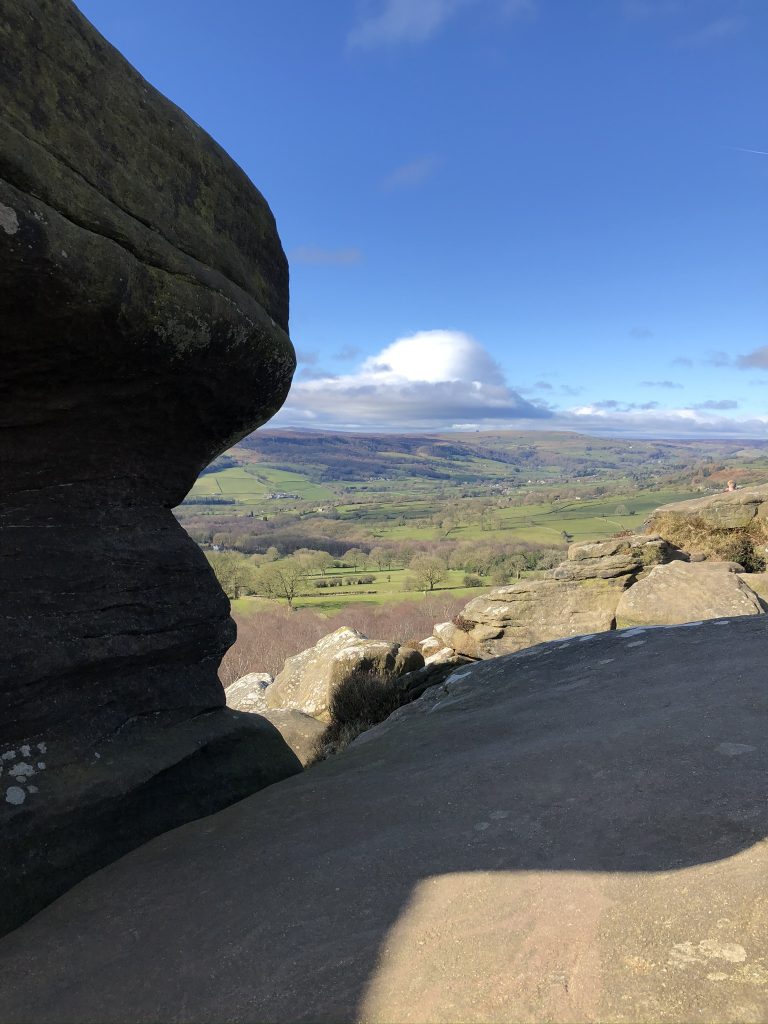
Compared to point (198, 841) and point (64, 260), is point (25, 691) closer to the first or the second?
point (198, 841)

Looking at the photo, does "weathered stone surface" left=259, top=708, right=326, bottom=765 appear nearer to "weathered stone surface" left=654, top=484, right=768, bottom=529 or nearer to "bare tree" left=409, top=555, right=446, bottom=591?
"weathered stone surface" left=654, top=484, right=768, bottom=529

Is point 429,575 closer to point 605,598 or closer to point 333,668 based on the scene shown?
point 605,598

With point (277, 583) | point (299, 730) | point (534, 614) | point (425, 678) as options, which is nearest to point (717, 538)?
point (534, 614)

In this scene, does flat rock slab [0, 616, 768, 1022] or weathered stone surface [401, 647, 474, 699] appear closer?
flat rock slab [0, 616, 768, 1022]

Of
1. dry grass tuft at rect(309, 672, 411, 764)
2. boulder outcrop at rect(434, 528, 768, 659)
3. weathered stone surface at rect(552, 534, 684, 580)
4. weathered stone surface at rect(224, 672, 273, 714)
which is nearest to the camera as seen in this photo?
dry grass tuft at rect(309, 672, 411, 764)

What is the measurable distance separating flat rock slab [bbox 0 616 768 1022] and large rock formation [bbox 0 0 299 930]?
71 cm

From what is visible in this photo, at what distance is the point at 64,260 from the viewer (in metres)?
4.95

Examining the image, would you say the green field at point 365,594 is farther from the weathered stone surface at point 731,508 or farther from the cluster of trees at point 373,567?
the weathered stone surface at point 731,508

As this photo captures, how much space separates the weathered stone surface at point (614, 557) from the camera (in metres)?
18.5

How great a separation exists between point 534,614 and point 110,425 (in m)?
13.8

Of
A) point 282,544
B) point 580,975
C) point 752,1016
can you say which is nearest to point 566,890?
point 580,975

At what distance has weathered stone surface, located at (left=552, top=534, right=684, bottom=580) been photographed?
730 inches

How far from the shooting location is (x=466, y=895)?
3.86 m

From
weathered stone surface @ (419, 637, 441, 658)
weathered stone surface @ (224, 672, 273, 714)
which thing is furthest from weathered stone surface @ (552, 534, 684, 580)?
weathered stone surface @ (224, 672, 273, 714)
